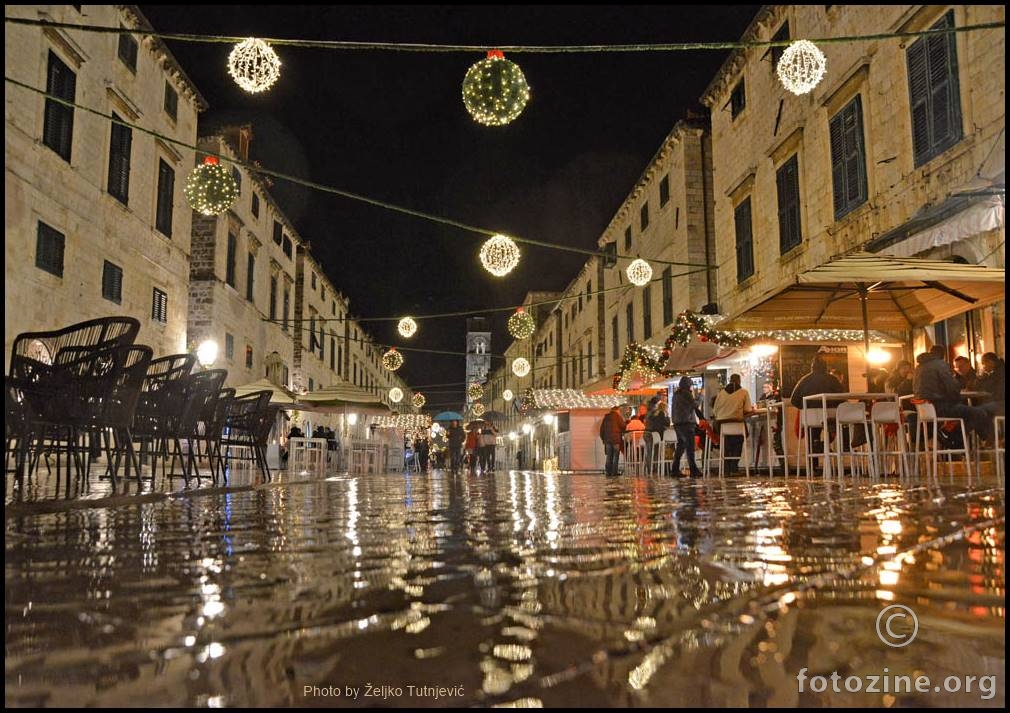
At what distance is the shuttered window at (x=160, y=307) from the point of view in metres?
18.5

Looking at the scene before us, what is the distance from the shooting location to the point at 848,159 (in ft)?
44.2

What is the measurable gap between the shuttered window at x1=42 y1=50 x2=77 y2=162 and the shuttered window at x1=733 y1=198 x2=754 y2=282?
13.8m

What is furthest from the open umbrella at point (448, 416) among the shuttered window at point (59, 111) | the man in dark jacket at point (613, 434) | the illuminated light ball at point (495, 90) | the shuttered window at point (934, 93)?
the illuminated light ball at point (495, 90)

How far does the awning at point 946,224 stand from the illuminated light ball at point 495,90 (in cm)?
555

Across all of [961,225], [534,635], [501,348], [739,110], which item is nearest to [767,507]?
[534,635]

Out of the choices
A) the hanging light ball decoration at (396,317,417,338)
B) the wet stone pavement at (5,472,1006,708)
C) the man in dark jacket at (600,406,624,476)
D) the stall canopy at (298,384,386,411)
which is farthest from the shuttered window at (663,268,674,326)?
the wet stone pavement at (5,472,1006,708)

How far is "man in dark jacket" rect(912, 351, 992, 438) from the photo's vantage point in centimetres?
809

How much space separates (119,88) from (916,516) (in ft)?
58.6

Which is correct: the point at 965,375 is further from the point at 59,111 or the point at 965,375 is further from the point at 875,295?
A: the point at 59,111

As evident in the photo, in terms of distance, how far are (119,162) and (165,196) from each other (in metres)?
2.60

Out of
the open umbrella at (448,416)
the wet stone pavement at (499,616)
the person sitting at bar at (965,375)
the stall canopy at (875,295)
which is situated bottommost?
the wet stone pavement at (499,616)

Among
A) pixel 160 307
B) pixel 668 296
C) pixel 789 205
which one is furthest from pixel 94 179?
pixel 668 296

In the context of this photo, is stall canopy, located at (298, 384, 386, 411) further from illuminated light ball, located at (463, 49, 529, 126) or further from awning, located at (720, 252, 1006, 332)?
illuminated light ball, located at (463, 49, 529, 126)

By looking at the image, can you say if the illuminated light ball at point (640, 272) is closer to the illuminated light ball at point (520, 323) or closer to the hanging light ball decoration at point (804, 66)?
the illuminated light ball at point (520, 323)
